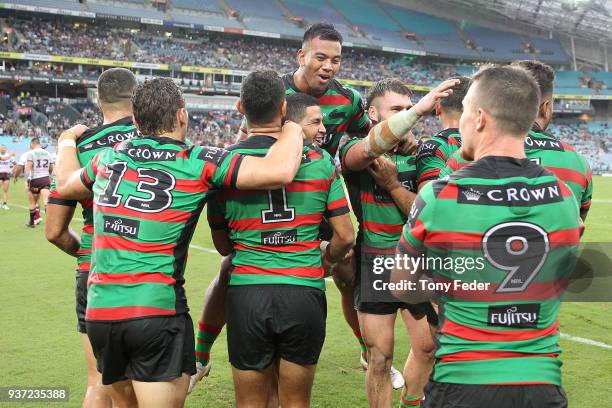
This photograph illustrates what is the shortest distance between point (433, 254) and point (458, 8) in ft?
233

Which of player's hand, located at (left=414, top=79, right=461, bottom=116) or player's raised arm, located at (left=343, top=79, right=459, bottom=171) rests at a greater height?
player's hand, located at (left=414, top=79, right=461, bottom=116)

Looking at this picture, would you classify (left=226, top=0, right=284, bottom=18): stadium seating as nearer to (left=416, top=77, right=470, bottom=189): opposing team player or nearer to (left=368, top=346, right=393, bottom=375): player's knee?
(left=416, top=77, right=470, bottom=189): opposing team player

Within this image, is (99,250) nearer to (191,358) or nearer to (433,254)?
(191,358)

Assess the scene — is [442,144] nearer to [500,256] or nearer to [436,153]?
[436,153]

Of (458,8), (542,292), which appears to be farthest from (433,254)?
(458,8)

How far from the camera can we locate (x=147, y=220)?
3096 millimetres

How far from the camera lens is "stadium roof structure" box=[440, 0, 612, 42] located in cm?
5759

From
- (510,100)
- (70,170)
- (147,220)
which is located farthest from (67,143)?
(510,100)

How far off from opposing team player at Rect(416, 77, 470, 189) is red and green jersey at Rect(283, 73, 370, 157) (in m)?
0.71

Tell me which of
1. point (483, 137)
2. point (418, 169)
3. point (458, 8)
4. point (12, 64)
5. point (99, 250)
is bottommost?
point (12, 64)

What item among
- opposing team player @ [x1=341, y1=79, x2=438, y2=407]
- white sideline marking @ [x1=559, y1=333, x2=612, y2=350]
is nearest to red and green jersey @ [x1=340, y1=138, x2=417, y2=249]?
opposing team player @ [x1=341, y1=79, x2=438, y2=407]

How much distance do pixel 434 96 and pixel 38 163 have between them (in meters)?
14.4

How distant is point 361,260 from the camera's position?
182 inches

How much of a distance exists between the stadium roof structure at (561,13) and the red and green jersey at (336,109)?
196ft
